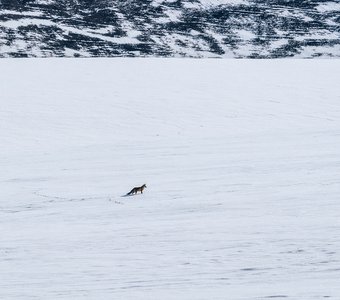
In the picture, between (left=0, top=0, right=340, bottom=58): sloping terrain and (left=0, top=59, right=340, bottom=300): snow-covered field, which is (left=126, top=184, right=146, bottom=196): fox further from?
(left=0, top=0, right=340, bottom=58): sloping terrain

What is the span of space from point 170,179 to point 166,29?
5268 mm

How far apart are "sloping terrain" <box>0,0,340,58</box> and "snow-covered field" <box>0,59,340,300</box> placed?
34 cm

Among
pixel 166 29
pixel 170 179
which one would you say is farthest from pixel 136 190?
pixel 166 29

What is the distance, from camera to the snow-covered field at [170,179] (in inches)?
143

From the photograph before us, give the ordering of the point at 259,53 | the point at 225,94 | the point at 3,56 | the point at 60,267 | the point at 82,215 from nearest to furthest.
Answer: the point at 60,267 → the point at 82,215 → the point at 225,94 → the point at 3,56 → the point at 259,53

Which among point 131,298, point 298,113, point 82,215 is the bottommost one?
point 298,113

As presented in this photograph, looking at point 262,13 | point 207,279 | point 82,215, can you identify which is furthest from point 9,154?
point 262,13

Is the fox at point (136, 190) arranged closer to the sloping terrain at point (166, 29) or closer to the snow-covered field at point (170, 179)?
the snow-covered field at point (170, 179)

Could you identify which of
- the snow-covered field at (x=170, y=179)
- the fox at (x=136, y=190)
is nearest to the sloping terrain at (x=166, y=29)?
the snow-covered field at (x=170, y=179)

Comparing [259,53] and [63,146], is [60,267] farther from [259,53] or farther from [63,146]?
[259,53]

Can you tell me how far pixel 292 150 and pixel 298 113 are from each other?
6.11 ft

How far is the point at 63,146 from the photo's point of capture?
7.12 metres

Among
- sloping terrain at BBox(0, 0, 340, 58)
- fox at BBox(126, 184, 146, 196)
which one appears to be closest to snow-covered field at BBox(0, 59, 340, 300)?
fox at BBox(126, 184, 146, 196)

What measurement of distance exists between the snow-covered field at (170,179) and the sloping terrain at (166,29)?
34 centimetres
